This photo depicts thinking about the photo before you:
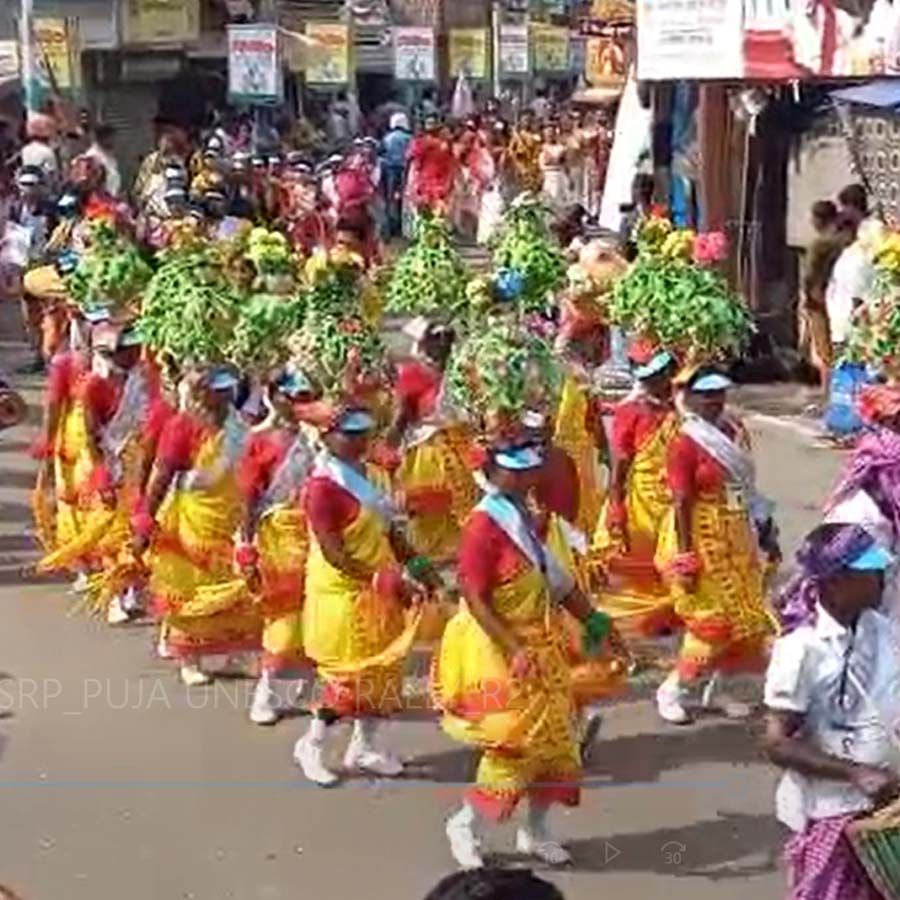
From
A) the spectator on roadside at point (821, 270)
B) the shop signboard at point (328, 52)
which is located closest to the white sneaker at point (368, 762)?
the spectator on roadside at point (821, 270)

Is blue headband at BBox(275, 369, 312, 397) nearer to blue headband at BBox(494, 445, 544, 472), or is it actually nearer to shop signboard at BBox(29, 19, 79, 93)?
blue headband at BBox(494, 445, 544, 472)

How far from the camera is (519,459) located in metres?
6.39

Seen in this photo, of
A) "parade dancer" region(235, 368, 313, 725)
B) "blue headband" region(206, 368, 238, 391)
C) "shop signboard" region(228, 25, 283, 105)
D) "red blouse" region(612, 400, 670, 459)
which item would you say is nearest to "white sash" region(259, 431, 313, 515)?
"parade dancer" region(235, 368, 313, 725)

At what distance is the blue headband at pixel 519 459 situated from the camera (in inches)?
251

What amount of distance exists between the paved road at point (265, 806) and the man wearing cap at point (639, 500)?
41 centimetres

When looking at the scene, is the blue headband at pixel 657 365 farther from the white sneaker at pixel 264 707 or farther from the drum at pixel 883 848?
the drum at pixel 883 848

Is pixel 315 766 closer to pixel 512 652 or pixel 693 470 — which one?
pixel 512 652

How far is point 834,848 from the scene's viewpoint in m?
4.73

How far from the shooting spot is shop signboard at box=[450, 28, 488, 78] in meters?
34.7

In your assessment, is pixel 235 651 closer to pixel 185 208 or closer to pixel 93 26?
pixel 185 208

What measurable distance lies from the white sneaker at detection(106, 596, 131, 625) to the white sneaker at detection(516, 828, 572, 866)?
11.4 ft

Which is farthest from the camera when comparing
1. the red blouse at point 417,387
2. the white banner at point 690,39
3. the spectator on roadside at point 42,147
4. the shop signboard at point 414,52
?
the shop signboard at point 414,52

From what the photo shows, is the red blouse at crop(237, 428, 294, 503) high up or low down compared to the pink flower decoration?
down

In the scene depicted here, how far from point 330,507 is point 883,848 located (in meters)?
3.07
